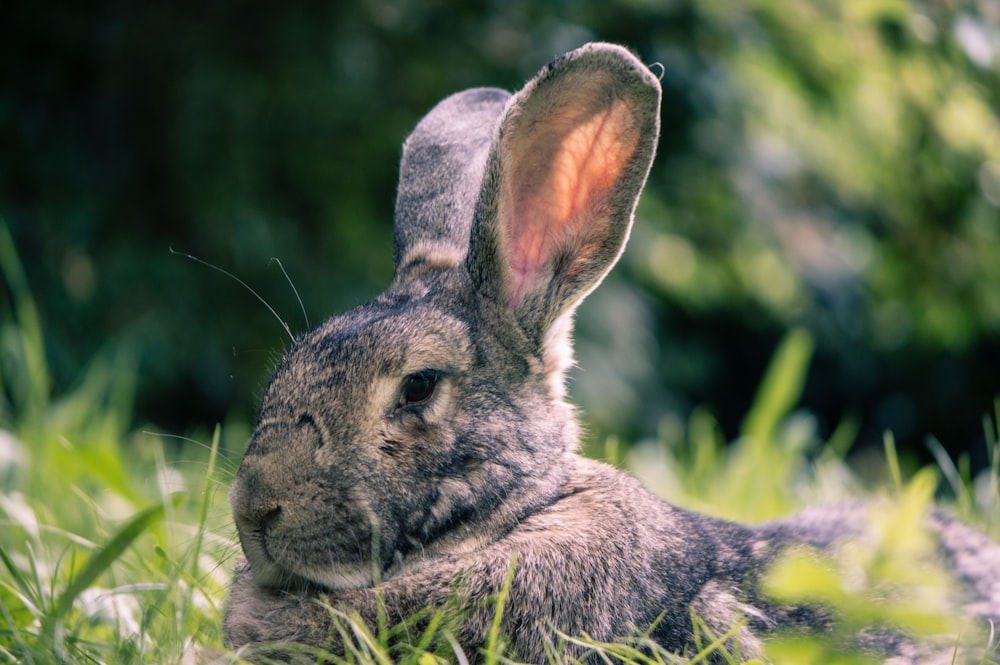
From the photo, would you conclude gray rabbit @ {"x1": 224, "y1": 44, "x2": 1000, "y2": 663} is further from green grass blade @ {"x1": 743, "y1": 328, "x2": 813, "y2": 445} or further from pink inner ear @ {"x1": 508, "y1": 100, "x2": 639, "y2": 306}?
green grass blade @ {"x1": 743, "y1": 328, "x2": 813, "y2": 445}

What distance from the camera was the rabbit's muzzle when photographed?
8.24 ft

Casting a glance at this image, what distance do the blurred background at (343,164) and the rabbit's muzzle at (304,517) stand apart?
3.15 meters

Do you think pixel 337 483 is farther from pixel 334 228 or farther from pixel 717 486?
pixel 334 228

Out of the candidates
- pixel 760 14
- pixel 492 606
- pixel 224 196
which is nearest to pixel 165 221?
pixel 224 196

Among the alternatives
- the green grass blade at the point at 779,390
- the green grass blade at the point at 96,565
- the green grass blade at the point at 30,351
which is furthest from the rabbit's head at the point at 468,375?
the green grass blade at the point at 779,390

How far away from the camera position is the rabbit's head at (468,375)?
2.54m

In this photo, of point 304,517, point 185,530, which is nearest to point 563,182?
point 304,517

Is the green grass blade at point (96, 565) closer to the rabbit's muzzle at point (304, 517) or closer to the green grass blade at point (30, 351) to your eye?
the rabbit's muzzle at point (304, 517)

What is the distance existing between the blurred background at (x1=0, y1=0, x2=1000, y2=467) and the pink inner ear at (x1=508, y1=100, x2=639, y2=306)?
2.89m

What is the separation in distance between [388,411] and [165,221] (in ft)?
13.1

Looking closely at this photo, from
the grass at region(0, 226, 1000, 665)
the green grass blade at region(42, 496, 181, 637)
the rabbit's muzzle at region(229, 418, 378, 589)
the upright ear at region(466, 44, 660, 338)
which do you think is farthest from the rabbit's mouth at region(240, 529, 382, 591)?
the upright ear at region(466, 44, 660, 338)

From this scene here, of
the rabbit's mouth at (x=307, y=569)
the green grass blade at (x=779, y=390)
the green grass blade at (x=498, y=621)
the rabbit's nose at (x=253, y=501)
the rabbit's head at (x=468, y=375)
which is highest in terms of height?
the rabbit's head at (x=468, y=375)

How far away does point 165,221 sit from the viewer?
6188 mm

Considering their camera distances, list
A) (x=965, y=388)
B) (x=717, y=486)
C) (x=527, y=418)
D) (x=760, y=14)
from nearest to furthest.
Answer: (x=527, y=418) < (x=717, y=486) < (x=760, y=14) < (x=965, y=388)
